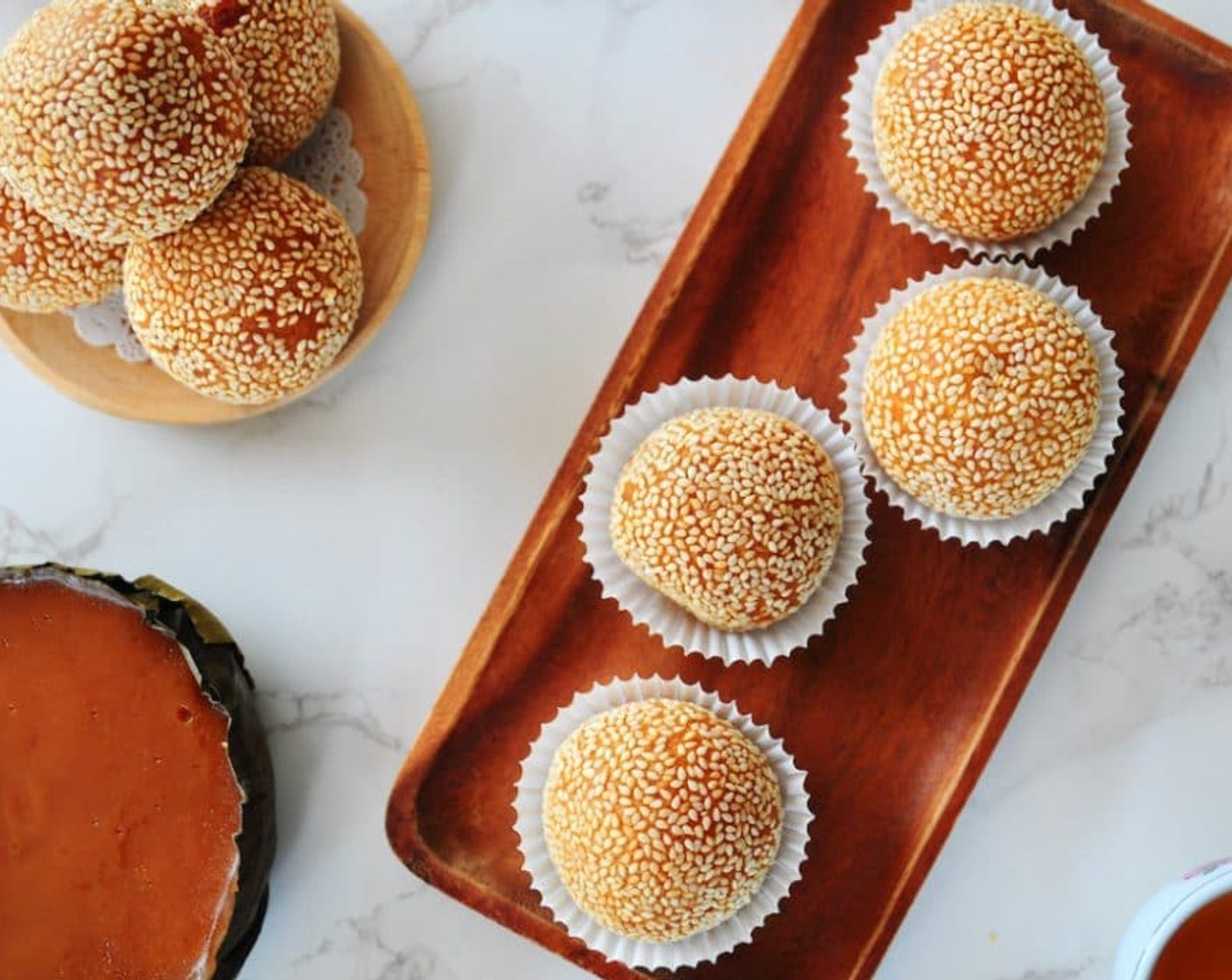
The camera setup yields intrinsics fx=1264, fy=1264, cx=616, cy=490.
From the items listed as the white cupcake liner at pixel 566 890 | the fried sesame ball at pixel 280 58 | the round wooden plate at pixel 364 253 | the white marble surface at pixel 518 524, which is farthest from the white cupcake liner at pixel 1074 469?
the fried sesame ball at pixel 280 58

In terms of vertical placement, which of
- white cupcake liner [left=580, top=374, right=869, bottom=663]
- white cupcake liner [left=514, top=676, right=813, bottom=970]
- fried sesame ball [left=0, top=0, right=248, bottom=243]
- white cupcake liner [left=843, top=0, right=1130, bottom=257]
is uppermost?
white cupcake liner [left=843, top=0, right=1130, bottom=257]

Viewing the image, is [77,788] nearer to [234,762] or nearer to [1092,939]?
[234,762]

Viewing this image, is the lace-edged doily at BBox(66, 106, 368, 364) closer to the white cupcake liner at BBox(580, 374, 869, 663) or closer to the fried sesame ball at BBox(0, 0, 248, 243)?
the fried sesame ball at BBox(0, 0, 248, 243)

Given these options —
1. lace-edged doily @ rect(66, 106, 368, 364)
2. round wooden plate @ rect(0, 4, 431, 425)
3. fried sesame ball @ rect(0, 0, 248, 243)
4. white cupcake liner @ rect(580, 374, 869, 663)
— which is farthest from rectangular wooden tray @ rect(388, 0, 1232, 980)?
fried sesame ball @ rect(0, 0, 248, 243)

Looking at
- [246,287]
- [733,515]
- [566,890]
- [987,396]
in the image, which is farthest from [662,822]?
[246,287]

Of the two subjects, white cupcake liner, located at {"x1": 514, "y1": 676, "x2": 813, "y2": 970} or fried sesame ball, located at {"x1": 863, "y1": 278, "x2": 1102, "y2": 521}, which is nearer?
fried sesame ball, located at {"x1": 863, "y1": 278, "x2": 1102, "y2": 521}

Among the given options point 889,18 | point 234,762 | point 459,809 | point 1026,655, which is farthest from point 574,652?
point 889,18
